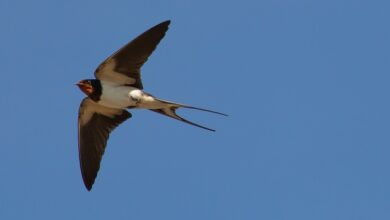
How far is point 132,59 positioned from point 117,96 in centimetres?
34

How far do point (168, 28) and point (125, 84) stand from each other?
73cm

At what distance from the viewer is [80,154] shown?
989cm

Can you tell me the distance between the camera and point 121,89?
9398 millimetres

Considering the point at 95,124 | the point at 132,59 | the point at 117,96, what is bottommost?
the point at 95,124

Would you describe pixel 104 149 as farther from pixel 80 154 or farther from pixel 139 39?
pixel 139 39

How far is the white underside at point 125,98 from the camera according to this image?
9312 mm

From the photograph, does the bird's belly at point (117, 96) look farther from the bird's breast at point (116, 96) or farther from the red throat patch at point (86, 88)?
the red throat patch at point (86, 88)

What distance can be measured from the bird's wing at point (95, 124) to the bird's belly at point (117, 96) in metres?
0.48

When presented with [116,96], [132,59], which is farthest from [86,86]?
[132,59]

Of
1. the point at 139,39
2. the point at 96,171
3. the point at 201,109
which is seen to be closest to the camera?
the point at 201,109

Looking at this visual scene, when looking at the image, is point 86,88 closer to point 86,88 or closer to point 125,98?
point 86,88

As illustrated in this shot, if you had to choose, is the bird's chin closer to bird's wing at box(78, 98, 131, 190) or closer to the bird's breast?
the bird's breast

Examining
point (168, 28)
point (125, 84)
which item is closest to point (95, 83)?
point (125, 84)

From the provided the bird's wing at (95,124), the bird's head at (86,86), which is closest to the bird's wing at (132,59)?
the bird's head at (86,86)
